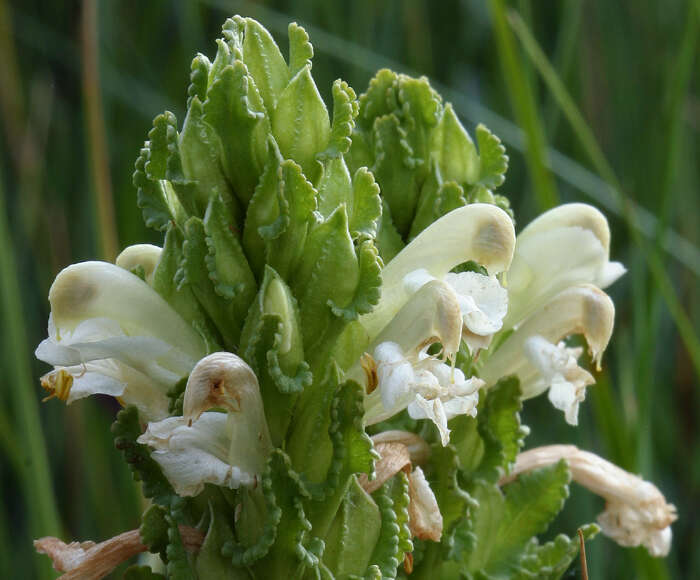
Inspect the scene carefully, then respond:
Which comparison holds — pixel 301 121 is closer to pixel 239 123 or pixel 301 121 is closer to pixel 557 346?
pixel 239 123

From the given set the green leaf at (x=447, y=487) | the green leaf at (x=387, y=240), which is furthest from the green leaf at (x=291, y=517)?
the green leaf at (x=387, y=240)

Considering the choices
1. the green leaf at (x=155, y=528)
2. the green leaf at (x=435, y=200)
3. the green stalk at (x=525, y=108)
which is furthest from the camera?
the green stalk at (x=525, y=108)

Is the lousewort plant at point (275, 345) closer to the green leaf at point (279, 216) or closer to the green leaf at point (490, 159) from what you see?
the green leaf at point (279, 216)

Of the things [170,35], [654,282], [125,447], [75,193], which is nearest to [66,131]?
[75,193]

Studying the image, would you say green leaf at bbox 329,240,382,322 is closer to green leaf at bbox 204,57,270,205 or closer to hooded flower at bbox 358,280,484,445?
hooded flower at bbox 358,280,484,445

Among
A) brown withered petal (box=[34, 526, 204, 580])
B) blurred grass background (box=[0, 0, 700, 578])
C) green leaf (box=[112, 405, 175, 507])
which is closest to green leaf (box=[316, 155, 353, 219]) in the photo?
green leaf (box=[112, 405, 175, 507])

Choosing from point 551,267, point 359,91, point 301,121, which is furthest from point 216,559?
point 359,91

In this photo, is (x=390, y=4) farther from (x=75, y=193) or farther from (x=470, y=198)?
(x=470, y=198)
